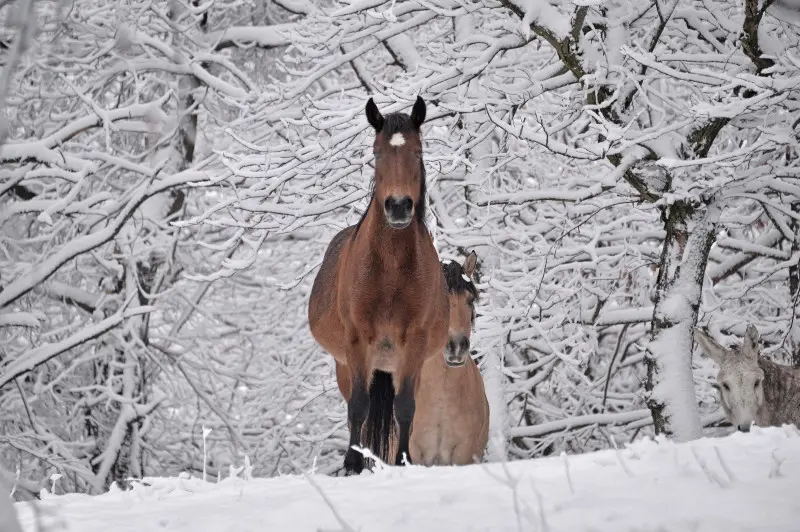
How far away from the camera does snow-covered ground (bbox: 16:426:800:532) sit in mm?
2201

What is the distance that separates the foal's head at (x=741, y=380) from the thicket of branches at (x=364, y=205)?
1.55 feet

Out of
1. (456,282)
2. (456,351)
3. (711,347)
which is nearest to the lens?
(711,347)

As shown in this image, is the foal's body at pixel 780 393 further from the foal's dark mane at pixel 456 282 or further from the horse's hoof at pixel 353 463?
the horse's hoof at pixel 353 463

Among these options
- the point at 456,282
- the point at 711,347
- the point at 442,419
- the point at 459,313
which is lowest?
the point at 442,419

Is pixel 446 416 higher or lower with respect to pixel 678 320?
lower

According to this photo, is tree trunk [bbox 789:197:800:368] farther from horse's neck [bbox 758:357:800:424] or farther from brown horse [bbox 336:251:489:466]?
brown horse [bbox 336:251:489:466]

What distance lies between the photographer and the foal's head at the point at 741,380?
5734mm

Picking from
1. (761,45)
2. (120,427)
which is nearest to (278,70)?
(120,427)

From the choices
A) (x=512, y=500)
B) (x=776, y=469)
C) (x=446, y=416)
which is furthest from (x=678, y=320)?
(x=512, y=500)

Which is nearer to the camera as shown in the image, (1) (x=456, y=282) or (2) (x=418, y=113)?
(2) (x=418, y=113)

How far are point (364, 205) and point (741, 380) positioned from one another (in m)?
4.42

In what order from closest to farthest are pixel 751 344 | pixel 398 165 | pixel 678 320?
pixel 398 165 < pixel 751 344 < pixel 678 320

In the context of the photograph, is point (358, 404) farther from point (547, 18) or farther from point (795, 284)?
point (795, 284)

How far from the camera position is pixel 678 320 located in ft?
21.4
